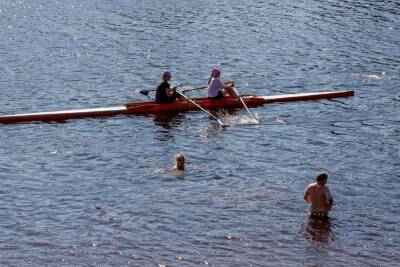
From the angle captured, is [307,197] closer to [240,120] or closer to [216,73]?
[240,120]

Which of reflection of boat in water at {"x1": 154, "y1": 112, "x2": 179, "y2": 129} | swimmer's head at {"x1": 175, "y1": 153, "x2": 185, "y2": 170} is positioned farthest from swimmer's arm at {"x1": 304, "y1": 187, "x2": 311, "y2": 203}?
reflection of boat in water at {"x1": 154, "y1": 112, "x2": 179, "y2": 129}

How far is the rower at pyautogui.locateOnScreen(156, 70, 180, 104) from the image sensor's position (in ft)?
124

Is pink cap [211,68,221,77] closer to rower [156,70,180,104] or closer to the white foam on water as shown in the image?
rower [156,70,180,104]

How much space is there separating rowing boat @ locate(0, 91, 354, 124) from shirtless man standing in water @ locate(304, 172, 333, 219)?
552 inches

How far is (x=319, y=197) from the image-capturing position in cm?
2489

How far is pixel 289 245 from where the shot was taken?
23.7 meters

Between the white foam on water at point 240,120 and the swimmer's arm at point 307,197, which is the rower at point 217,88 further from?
the swimmer's arm at point 307,197

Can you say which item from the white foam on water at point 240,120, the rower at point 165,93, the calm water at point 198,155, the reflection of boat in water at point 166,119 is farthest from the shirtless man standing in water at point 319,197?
the rower at point 165,93

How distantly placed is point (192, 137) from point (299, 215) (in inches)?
385

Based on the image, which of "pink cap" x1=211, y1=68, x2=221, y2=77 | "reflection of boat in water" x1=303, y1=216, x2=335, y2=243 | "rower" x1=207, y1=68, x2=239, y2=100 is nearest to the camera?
"reflection of boat in water" x1=303, y1=216, x2=335, y2=243

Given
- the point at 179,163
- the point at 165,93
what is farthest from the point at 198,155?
the point at 165,93

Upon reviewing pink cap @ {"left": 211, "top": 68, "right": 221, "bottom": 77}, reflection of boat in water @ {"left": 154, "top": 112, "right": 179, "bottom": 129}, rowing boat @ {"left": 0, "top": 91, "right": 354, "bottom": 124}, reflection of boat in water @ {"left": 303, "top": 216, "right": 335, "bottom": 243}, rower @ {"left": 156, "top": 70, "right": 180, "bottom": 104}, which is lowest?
reflection of boat in water @ {"left": 303, "top": 216, "right": 335, "bottom": 243}

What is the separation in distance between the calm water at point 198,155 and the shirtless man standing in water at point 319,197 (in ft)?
1.97

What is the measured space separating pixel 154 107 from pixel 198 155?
6.54 meters
